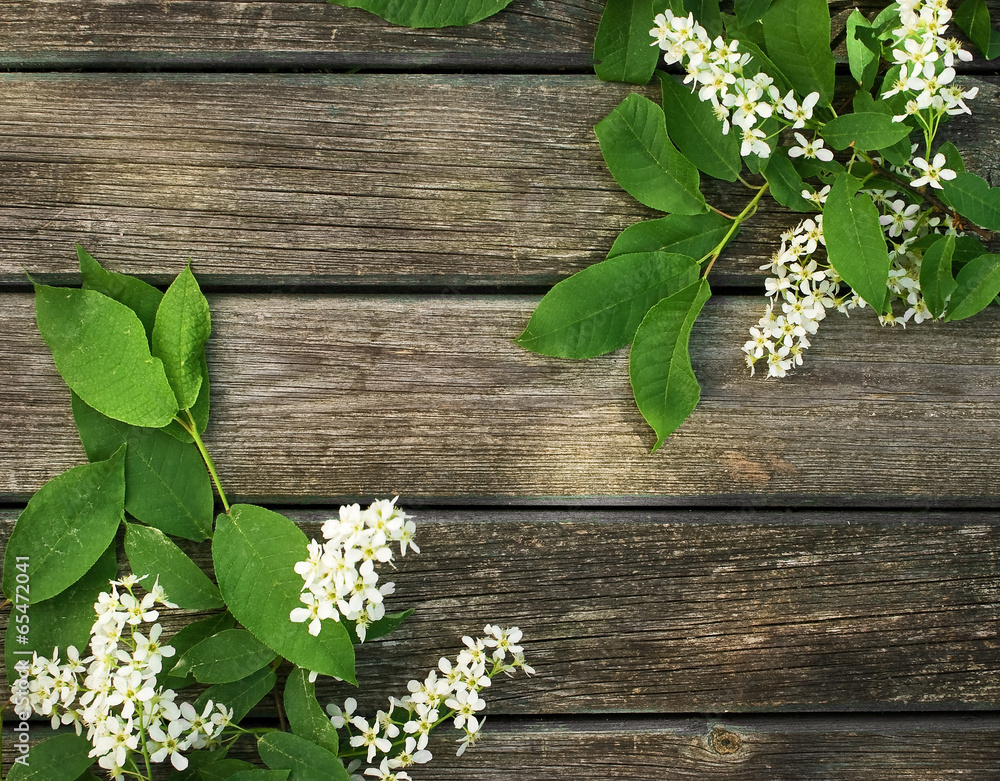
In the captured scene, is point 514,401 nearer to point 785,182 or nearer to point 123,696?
point 785,182

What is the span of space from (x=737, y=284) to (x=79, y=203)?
80 cm

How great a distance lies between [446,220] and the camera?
90 cm

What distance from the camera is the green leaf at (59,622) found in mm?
841

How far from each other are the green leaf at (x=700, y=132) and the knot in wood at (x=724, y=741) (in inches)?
26.5

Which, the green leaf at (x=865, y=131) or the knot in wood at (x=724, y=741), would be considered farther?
the knot in wood at (x=724, y=741)

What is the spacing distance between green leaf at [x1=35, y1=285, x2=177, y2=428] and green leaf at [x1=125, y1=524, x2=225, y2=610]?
128mm

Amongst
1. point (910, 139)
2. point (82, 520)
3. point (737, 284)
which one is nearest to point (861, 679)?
point (737, 284)

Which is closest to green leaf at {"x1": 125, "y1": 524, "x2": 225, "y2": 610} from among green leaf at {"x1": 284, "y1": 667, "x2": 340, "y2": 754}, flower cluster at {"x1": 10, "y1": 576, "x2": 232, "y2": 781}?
flower cluster at {"x1": 10, "y1": 576, "x2": 232, "y2": 781}

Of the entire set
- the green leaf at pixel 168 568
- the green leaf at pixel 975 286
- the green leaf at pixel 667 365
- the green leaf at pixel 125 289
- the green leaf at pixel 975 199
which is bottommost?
the green leaf at pixel 168 568

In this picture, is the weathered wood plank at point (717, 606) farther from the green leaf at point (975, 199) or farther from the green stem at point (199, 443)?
the green leaf at point (975, 199)

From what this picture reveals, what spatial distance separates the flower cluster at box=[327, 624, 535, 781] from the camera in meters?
→ 0.82

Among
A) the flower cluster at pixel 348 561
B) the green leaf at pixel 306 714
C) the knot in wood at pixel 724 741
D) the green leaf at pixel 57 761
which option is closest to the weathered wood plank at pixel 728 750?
the knot in wood at pixel 724 741

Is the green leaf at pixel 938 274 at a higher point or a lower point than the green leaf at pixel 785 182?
lower

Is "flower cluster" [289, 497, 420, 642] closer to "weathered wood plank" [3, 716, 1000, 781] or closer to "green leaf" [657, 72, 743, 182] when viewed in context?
"weathered wood plank" [3, 716, 1000, 781]
